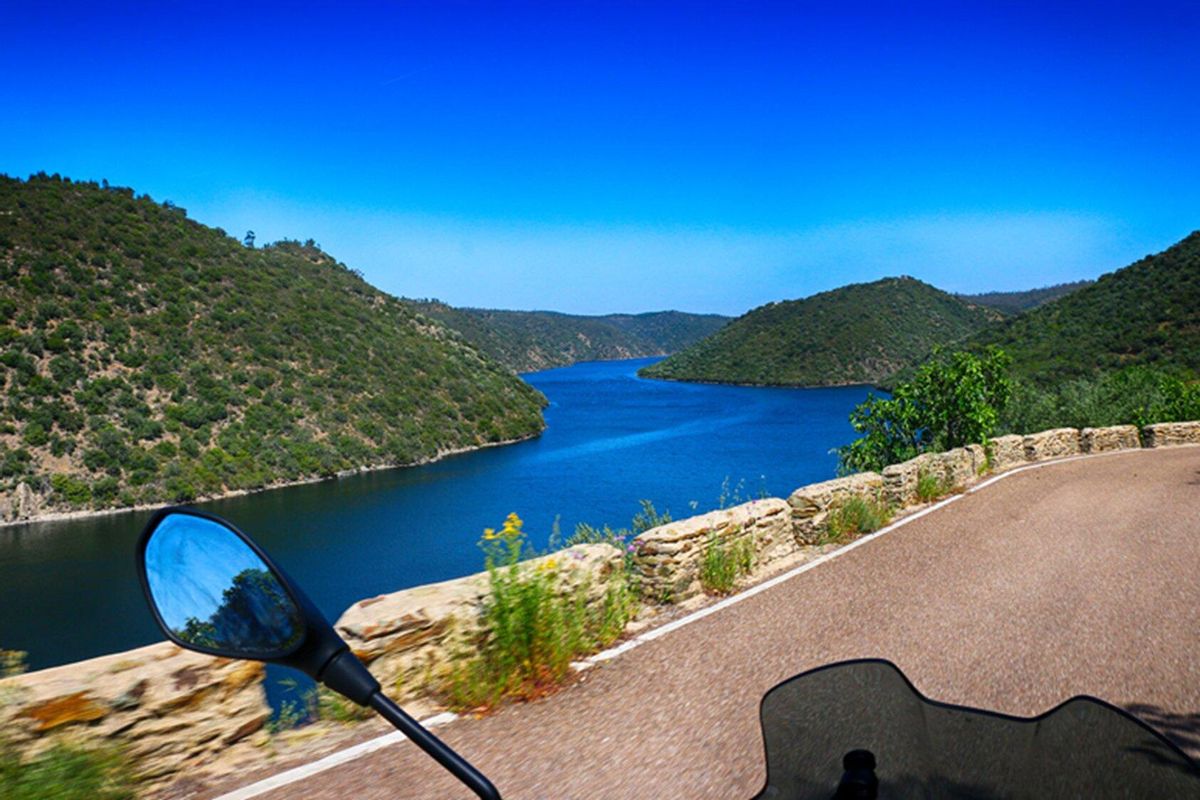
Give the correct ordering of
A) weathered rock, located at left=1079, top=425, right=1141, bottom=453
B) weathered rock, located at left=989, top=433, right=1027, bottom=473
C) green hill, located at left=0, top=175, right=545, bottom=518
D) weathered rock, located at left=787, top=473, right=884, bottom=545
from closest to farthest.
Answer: weathered rock, located at left=787, top=473, right=884, bottom=545 → weathered rock, located at left=989, top=433, right=1027, bottom=473 → weathered rock, located at left=1079, top=425, right=1141, bottom=453 → green hill, located at left=0, top=175, right=545, bottom=518

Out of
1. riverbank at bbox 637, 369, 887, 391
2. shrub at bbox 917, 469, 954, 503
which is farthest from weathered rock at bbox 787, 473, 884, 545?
riverbank at bbox 637, 369, 887, 391

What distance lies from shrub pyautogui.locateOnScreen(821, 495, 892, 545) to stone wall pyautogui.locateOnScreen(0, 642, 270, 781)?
6675 millimetres

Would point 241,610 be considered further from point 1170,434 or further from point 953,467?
point 1170,434

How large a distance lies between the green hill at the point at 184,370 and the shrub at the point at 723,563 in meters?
41.1

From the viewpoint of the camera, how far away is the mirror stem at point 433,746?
1411mm

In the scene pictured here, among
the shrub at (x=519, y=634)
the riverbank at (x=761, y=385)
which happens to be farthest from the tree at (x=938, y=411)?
the riverbank at (x=761, y=385)

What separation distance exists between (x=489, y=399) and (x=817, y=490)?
61.7 metres

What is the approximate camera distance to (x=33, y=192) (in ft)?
191

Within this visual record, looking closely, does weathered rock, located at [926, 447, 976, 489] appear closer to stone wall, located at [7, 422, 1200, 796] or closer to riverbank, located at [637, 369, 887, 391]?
stone wall, located at [7, 422, 1200, 796]

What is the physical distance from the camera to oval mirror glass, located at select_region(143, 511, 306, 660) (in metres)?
1.59

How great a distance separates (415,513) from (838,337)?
295ft

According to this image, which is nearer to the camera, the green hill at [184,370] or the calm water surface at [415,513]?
the calm water surface at [415,513]

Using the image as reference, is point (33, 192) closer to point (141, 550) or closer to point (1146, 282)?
point (141, 550)

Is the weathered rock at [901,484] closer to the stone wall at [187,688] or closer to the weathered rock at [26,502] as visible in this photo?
the stone wall at [187,688]
